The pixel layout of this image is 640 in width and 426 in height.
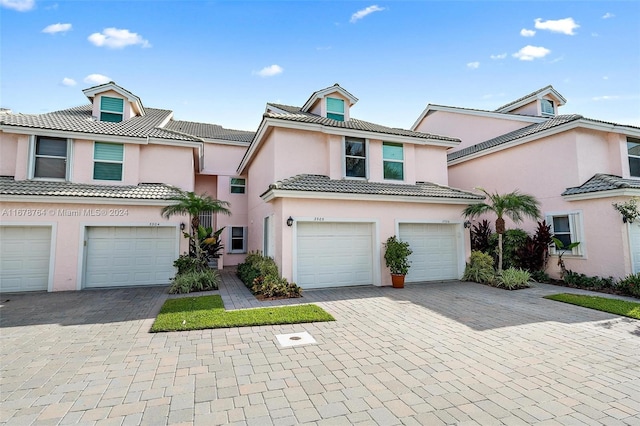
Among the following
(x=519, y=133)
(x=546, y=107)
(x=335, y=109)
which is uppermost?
(x=546, y=107)

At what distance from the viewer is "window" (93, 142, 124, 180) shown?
12219 millimetres

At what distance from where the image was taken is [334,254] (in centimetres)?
1104

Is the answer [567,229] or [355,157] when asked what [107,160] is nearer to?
[355,157]

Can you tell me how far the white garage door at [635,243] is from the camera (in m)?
10.6

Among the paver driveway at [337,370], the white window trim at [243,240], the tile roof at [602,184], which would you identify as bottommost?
the paver driveway at [337,370]

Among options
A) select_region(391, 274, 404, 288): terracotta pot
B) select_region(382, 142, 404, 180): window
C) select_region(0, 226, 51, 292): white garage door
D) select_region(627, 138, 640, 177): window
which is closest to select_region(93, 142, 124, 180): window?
select_region(0, 226, 51, 292): white garage door

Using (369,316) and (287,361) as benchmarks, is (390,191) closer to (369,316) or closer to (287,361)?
(369,316)

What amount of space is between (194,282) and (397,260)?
7386 millimetres

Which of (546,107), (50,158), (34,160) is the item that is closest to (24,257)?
(34,160)

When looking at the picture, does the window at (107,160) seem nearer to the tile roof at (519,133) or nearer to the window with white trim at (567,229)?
the tile roof at (519,133)

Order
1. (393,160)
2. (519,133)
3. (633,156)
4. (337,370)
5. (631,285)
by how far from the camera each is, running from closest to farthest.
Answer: (337,370), (631,285), (633,156), (393,160), (519,133)

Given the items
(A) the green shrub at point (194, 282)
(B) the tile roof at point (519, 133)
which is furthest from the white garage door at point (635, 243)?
(A) the green shrub at point (194, 282)

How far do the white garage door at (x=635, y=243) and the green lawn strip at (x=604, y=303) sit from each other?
2.78 m

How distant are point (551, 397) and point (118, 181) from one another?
14837mm
